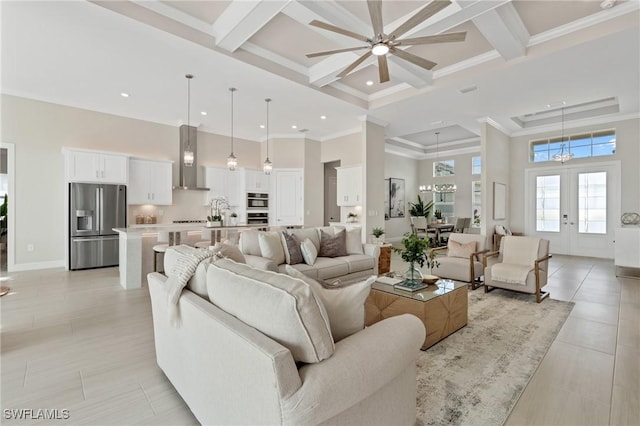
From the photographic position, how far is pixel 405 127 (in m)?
7.86

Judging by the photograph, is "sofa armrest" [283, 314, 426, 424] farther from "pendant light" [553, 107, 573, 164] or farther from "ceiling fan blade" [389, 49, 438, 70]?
"pendant light" [553, 107, 573, 164]

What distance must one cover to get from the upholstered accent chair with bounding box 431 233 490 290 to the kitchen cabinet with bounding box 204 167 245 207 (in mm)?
5547

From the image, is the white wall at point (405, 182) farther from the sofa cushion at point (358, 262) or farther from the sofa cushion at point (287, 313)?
the sofa cushion at point (287, 313)

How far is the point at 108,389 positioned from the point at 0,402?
62 cm

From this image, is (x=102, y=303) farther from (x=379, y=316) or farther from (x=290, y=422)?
(x=290, y=422)

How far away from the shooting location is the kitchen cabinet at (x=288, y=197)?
8586 mm

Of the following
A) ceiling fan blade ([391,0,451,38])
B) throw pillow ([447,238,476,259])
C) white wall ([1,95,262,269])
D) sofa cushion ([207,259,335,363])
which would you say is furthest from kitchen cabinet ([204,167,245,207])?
sofa cushion ([207,259,335,363])

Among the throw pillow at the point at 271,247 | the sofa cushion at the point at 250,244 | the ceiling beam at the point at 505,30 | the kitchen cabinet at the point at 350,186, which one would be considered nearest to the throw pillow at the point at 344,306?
the throw pillow at the point at 271,247

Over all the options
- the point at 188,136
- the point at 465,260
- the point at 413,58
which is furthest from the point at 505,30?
the point at 188,136

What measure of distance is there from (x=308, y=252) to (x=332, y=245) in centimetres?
61

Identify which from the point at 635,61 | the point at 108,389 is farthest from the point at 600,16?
the point at 108,389

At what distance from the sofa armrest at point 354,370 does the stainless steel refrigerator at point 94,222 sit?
6.49m

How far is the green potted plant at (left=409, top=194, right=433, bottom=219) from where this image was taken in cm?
1170

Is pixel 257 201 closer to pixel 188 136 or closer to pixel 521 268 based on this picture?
pixel 188 136
